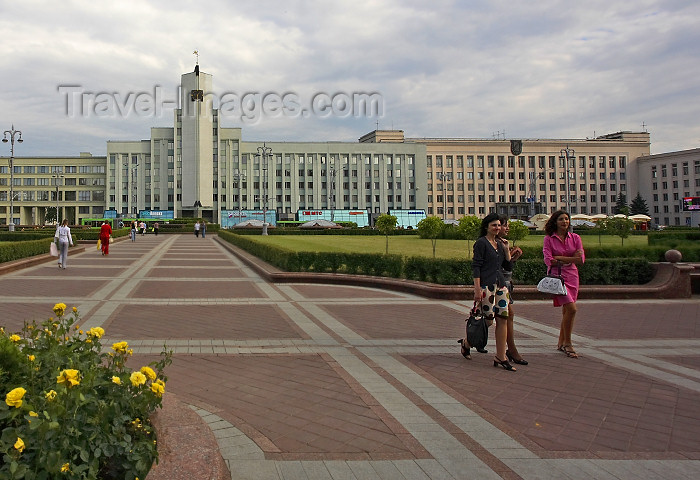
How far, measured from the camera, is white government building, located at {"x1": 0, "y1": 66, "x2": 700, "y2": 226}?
83.4 m

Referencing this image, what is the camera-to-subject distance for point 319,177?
3548 inches

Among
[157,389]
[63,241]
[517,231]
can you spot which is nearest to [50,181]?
[63,241]

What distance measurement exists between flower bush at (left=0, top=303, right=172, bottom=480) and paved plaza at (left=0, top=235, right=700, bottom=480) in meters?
0.77

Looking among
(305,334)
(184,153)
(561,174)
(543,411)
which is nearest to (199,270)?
(305,334)

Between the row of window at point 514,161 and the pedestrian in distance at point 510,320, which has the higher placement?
the row of window at point 514,161

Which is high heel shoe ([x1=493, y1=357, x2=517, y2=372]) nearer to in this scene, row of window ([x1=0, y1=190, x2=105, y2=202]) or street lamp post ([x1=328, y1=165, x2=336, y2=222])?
street lamp post ([x1=328, y1=165, x2=336, y2=222])

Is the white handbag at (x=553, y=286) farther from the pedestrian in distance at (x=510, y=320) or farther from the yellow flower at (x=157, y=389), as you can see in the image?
the yellow flower at (x=157, y=389)

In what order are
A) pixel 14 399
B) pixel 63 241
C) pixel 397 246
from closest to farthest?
pixel 14 399 < pixel 63 241 < pixel 397 246

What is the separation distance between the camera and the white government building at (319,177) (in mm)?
83375

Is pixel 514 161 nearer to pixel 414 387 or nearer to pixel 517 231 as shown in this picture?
pixel 517 231

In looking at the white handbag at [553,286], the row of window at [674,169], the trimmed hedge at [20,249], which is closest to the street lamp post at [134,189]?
the trimmed hedge at [20,249]

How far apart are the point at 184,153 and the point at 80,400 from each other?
85.5m

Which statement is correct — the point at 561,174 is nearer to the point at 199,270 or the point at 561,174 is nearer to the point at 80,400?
the point at 199,270

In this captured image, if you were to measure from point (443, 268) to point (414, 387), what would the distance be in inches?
278
